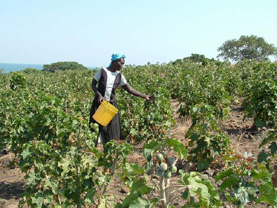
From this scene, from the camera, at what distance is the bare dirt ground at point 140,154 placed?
381cm

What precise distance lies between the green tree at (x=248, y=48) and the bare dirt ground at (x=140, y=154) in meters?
38.1

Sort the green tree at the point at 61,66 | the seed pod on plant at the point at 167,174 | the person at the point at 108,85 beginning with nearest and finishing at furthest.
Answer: the seed pod on plant at the point at 167,174 → the person at the point at 108,85 → the green tree at the point at 61,66

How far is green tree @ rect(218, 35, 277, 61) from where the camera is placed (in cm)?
4347

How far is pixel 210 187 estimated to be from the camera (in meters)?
1.94

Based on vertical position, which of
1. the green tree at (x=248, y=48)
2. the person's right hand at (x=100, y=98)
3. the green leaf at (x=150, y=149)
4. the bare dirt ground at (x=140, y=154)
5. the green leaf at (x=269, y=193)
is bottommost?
the bare dirt ground at (x=140, y=154)

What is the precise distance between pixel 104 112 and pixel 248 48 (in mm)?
43770

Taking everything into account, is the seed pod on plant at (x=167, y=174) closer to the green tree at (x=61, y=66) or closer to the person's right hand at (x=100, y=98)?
the person's right hand at (x=100, y=98)

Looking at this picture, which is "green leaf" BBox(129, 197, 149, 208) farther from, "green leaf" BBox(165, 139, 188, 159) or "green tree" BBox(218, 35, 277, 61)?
"green tree" BBox(218, 35, 277, 61)

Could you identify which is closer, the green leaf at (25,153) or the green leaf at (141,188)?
the green leaf at (141,188)

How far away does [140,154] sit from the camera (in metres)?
5.24

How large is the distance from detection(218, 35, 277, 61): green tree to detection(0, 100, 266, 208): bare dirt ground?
38.1 meters

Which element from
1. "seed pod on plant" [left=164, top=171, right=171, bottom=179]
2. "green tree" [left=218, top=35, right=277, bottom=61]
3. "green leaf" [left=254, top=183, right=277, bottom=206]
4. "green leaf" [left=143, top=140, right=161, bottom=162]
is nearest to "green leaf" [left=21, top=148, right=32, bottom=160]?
"green leaf" [left=143, top=140, right=161, bottom=162]

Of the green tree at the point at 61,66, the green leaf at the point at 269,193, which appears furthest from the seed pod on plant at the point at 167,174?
the green tree at the point at 61,66

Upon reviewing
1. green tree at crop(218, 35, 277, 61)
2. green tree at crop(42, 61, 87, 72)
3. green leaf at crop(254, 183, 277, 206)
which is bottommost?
green leaf at crop(254, 183, 277, 206)
